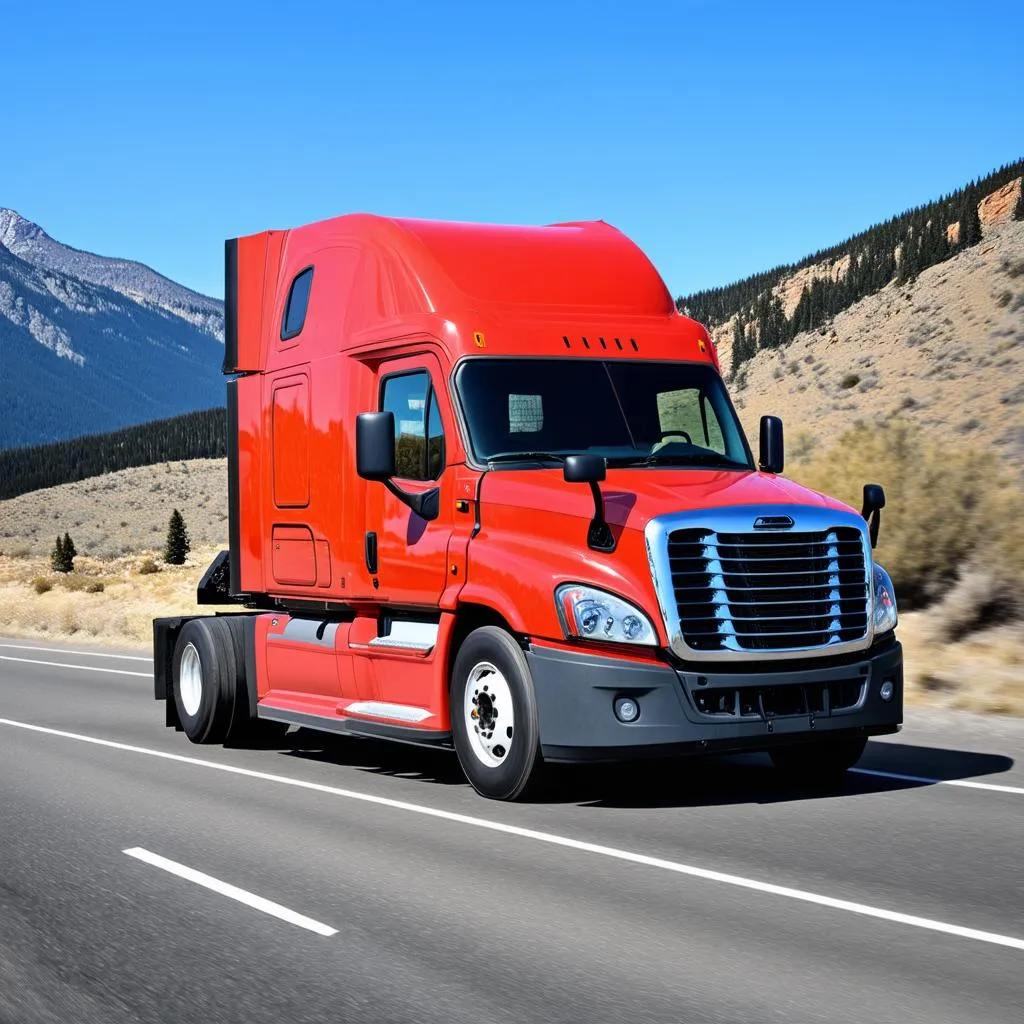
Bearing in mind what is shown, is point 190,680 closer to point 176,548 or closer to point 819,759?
point 819,759

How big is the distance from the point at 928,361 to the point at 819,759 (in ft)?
182

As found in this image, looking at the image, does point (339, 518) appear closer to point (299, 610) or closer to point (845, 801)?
point (299, 610)

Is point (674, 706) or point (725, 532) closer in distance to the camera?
point (674, 706)

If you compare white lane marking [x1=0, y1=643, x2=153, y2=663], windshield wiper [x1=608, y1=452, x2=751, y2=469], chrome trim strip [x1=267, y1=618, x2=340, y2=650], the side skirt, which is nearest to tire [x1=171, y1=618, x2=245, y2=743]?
chrome trim strip [x1=267, y1=618, x2=340, y2=650]

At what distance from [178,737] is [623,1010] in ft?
30.1

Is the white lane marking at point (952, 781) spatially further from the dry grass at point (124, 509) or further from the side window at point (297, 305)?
the dry grass at point (124, 509)

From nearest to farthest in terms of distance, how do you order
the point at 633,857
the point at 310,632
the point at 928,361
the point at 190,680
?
the point at 633,857 → the point at 310,632 → the point at 190,680 → the point at 928,361

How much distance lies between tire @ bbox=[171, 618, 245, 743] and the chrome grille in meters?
5.24

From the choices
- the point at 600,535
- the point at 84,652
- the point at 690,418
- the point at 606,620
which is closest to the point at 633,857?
the point at 606,620

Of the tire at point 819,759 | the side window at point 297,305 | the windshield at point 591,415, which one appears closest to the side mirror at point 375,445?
the windshield at point 591,415

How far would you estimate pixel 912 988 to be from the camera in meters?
5.38

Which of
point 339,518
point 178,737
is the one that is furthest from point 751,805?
point 178,737

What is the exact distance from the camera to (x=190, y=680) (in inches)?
523

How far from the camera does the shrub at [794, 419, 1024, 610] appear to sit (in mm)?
17188
